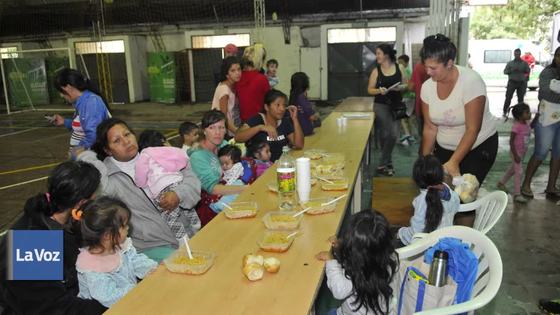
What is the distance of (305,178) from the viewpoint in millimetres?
2465

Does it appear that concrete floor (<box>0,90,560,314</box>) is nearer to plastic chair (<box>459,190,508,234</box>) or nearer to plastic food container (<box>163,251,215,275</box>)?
plastic chair (<box>459,190,508,234</box>)

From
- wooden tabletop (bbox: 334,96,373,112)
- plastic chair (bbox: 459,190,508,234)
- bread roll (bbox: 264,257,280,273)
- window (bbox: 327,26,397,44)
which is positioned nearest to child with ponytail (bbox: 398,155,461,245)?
plastic chair (bbox: 459,190,508,234)

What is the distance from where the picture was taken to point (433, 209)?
8.70ft

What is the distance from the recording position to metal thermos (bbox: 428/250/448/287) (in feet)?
6.13

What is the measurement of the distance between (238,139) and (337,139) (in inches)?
40.6

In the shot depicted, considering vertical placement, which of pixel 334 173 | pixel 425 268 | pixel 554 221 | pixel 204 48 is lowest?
pixel 554 221

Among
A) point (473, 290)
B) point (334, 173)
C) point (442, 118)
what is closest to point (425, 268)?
point (473, 290)

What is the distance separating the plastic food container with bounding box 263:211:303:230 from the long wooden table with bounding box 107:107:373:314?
0.04m

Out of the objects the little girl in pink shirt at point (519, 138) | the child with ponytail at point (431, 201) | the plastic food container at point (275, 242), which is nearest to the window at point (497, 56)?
the little girl in pink shirt at point (519, 138)

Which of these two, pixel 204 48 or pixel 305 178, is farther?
pixel 204 48

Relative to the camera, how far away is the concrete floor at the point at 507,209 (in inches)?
130

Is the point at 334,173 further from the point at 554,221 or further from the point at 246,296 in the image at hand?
the point at 554,221

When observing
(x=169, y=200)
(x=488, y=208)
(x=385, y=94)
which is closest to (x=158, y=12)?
(x=385, y=94)

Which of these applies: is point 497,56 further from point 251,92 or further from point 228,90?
point 228,90
